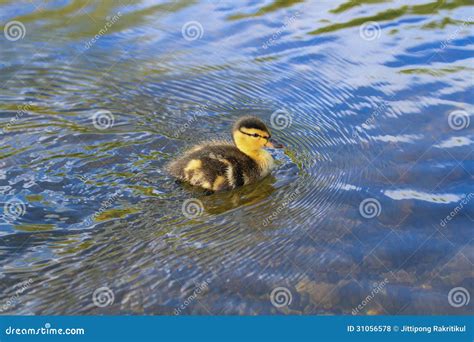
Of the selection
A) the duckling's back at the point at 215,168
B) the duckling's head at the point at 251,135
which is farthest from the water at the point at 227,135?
the duckling's head at the point at 251,135

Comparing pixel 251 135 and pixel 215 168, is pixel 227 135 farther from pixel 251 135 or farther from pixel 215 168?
pixel 215 168

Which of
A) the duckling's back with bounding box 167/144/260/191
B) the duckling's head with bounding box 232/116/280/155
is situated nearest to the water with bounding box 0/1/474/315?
the duckling's back with bounding box 167/144/260/191

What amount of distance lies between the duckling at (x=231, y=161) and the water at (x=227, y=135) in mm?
112

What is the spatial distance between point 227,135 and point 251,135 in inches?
19.7

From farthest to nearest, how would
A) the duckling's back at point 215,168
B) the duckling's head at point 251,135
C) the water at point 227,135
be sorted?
1. the duckling's head at point 251,135
2. the duckling's back at point 215,168
3. the water at point 227,135

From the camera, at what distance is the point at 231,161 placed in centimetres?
536

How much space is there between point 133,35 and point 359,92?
2.55 meters

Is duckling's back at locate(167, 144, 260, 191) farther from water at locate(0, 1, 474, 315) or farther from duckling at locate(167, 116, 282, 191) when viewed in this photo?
water at locate(0, 1, 474, 315)

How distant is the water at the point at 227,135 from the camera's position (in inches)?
152

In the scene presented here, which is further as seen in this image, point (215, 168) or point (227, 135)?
point (227, 135)

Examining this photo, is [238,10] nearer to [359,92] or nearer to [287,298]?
[359,92]

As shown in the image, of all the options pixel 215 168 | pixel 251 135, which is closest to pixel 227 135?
pixel 251 135

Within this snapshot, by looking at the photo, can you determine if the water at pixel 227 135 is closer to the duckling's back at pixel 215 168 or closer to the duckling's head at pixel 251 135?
the duckling's back at pixel 215 168

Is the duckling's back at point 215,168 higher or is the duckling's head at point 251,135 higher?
the duckling's head at point 251,135
